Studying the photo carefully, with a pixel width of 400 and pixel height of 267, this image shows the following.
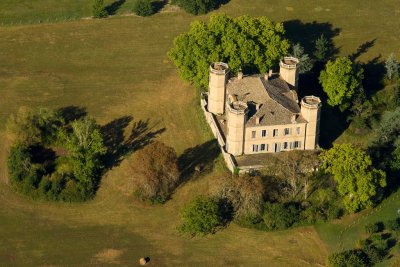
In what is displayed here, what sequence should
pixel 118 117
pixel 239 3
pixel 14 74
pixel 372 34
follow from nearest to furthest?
1. pixel 118 117
2. pixel 14 74
3. pixel 372 34
4. pixel 239 3

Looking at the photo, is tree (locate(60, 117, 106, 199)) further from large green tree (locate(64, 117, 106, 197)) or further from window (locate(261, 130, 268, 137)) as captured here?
window (locate(261, 130, 268, 137))

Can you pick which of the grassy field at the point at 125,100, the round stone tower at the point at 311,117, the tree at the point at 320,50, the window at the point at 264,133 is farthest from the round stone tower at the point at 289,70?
the tree at the point at 320,50

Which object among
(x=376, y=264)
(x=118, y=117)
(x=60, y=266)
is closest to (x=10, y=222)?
(x=60, y=266)

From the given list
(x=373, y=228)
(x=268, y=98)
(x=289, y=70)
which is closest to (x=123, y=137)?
(x=268, y=98)

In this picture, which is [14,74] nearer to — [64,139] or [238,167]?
[64,139]

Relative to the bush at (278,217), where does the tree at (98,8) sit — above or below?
above

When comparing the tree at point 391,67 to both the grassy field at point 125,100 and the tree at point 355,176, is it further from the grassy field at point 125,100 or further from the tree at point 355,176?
the tree at point 355,176

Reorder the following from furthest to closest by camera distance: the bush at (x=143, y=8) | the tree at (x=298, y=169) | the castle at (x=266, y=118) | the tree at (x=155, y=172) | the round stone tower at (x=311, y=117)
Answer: the bush at (x=143, y=8) → the round stone tower at (x=311, y=117) → the castle at (x=266, y=118) → the tree at (x=298, y=169) → the tree at (x=155, y=172)
